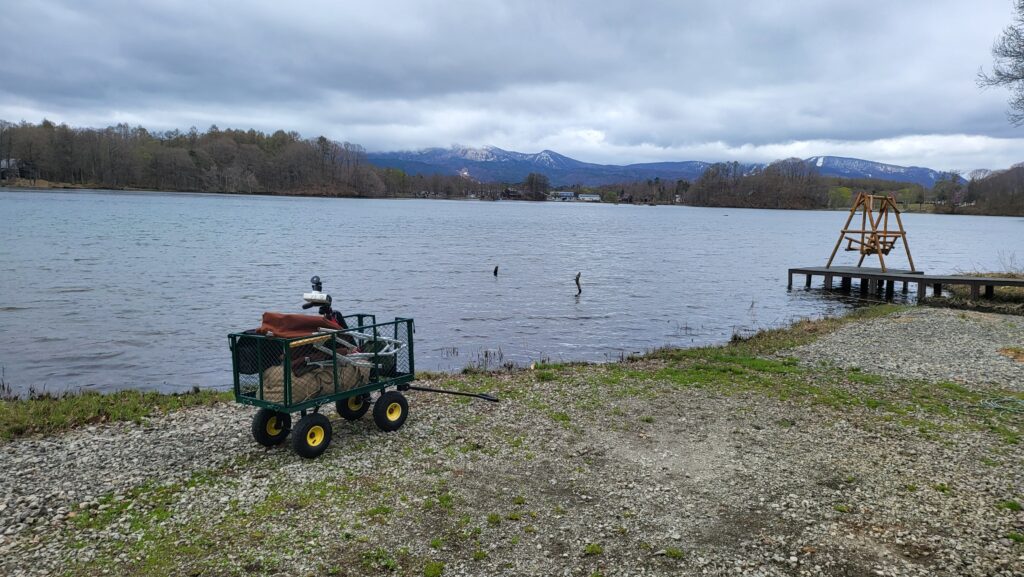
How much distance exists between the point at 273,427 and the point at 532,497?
13.8 feet

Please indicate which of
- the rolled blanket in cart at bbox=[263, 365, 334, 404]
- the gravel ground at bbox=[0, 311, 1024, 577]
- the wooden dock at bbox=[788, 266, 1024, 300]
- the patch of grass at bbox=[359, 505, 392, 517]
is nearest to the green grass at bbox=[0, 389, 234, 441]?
the gravel ground at bbox=[0, 311, 1024, 577]

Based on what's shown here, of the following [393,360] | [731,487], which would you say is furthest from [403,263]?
[731,487]

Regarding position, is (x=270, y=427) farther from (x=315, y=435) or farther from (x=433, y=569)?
(x=433, y=569)

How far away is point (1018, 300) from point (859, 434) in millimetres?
22212

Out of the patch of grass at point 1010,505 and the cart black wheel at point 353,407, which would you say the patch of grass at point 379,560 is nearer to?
the cart black wheel at point 353,407

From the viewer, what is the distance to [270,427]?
9.31m

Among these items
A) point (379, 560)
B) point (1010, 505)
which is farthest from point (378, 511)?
point (1010, 505)

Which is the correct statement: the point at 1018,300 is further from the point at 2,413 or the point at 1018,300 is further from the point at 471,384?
the point at 2,413

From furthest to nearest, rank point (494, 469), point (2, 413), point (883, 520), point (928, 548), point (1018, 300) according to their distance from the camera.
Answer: point (1018, 300) < point (2, 413) < point (494, 469) < point (883, 520) < point (928, 548)

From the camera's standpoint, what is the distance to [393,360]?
33.7ft

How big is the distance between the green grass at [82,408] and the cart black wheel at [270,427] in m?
3.45

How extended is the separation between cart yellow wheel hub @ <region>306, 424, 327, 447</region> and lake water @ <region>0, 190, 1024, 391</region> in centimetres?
875

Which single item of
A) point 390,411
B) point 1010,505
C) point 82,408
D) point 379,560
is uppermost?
point 390,411

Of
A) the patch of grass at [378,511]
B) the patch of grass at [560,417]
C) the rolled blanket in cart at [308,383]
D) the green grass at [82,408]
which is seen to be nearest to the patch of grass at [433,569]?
the patch of grass at [378,511]
